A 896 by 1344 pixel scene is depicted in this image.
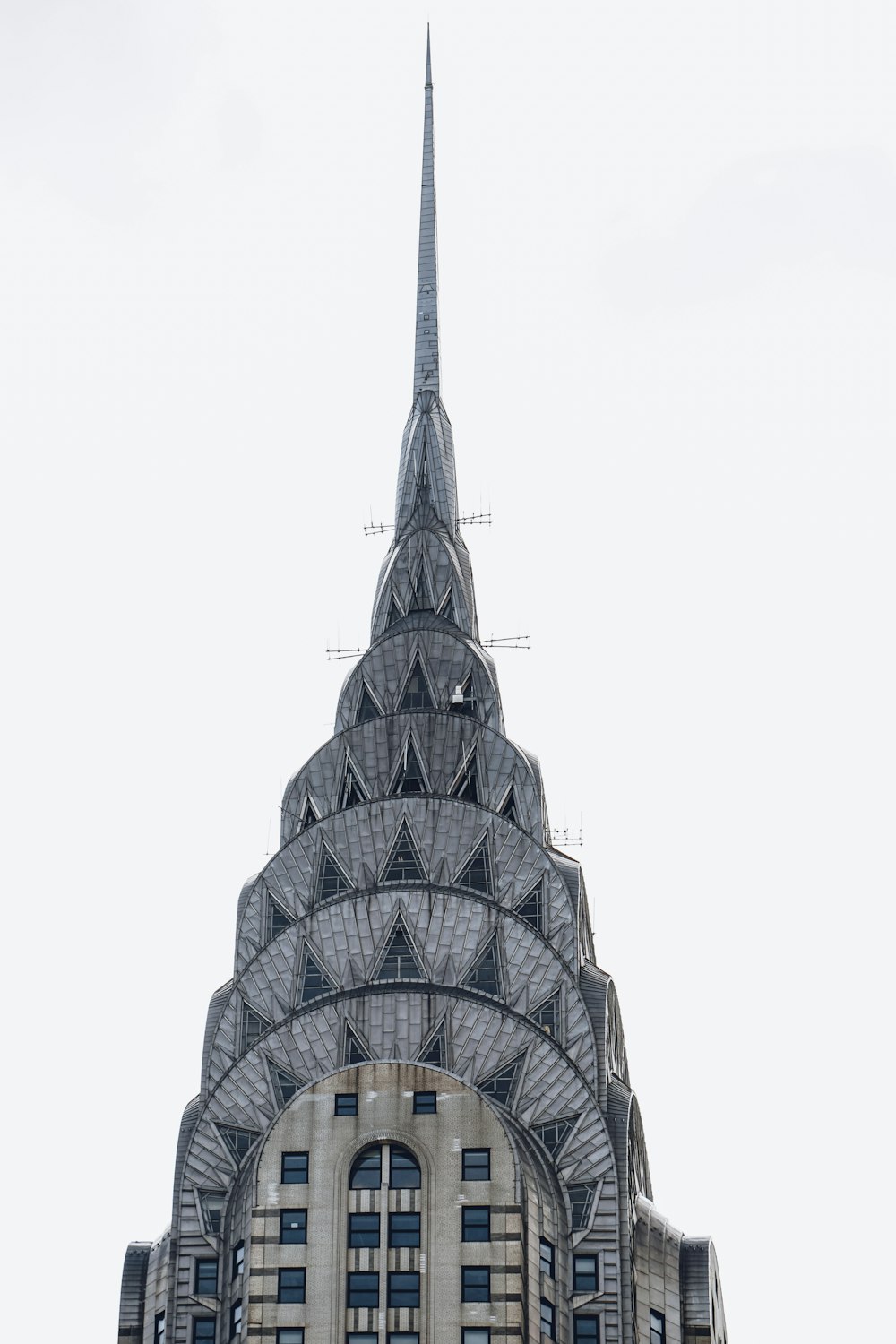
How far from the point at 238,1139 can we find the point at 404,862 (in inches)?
781

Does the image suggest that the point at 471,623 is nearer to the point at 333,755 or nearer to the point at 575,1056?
the point at 333,755

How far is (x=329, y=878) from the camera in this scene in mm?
153000

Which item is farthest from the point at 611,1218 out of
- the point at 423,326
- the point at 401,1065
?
the point at 423,326

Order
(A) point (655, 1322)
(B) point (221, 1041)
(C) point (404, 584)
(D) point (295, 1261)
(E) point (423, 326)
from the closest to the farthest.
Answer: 1. (D) point (295, 1261)
2. (A) point (655, 1322)
3. (B) point (221, 1041)
4. (C) point (404, 584)
5. (E) point (423, 326)

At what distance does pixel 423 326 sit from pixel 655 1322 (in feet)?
271

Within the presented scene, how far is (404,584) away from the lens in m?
172

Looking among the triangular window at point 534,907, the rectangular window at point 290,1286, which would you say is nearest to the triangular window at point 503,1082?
the triangular window at point 534,907

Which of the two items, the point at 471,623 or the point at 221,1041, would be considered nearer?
the point at 221,1041

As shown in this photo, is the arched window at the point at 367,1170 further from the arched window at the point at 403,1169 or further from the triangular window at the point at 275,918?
the triangular window at the point at 275,918

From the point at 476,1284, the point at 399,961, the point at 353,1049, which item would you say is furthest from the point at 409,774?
the point at 476,1284

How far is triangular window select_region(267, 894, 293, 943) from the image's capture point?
15300 cm

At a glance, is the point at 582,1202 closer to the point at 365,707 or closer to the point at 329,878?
the point at 329,878

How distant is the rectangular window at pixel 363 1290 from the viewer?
127 m

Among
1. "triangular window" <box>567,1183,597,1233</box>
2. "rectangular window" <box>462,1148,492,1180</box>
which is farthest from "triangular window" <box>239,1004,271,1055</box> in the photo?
"rectangular window" <box>462,1148,492,1180</box>
